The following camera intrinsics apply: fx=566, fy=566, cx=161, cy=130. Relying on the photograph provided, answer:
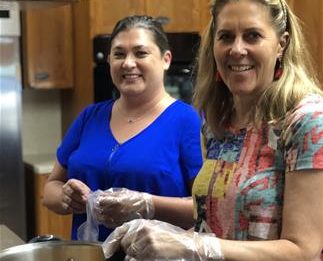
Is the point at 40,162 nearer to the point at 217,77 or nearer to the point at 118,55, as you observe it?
the point at 118,55

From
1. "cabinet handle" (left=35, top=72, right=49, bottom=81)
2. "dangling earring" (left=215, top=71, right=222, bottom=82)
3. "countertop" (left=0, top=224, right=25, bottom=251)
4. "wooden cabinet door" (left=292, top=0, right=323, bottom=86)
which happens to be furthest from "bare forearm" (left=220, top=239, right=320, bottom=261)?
"cabinet handle" (left=35, top=72, right=49, bottom=81)

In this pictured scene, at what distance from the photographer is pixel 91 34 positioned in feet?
9.97

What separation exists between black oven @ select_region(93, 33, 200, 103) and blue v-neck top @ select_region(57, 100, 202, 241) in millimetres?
1191

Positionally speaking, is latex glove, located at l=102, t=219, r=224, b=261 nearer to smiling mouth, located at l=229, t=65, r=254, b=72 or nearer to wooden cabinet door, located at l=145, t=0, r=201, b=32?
smiling mouth, located at l=229, t=65, r=254, b=72

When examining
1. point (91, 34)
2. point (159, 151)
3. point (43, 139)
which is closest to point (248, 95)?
point (159, 151)

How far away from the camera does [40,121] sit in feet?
11.8

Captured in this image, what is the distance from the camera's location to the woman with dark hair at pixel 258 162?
1.04m

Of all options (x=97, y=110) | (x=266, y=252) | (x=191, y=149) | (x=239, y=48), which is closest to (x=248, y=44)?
(x=239, y=48)

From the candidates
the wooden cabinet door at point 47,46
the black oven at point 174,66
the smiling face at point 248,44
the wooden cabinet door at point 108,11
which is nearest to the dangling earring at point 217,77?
the smiling face at point 248,44

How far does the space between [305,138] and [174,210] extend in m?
0.63

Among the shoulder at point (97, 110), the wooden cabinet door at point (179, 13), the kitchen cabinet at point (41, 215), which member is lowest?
the kitchen cabinet at point (41, 215)

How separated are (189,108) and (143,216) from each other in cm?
38

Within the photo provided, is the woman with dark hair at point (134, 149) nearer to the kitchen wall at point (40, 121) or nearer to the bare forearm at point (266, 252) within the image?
the bare forearm at point (266, 252)

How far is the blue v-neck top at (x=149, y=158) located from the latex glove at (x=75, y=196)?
0.06 metres
